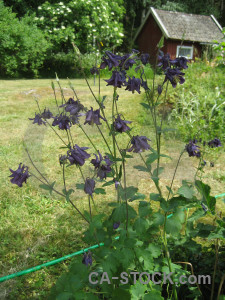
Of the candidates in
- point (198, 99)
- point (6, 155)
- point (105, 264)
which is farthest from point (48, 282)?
point (198, 99)

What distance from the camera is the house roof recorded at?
56.6ft

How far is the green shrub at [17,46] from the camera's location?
426 inches

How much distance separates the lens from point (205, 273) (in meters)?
1.65

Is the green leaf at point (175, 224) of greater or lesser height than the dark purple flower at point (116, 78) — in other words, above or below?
below

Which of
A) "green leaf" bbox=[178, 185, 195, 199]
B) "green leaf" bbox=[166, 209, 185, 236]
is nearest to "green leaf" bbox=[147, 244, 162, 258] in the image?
"green leaf" bbox=[166, 209, 185, 236]

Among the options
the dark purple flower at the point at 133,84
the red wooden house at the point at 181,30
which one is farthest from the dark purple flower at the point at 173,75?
the red wooden house at the point at 181,30

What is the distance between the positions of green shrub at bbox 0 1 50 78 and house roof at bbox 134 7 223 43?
837 centimetres

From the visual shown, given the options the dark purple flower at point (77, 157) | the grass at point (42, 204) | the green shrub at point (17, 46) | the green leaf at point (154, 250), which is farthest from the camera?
the green shrub at point (17, 46)

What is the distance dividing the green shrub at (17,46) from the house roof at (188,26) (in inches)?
329

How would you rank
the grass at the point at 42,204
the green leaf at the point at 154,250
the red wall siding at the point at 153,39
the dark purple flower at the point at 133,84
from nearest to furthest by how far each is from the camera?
the dark purple flower at the point at 133,84, the green leaf at the point at 154,250, the grass at the point at 42,204, the red wall siding at the point at 153,39

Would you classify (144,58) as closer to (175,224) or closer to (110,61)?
(110,61)

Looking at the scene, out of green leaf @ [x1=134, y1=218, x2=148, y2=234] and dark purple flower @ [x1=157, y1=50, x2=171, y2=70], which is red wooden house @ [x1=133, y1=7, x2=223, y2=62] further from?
green leaf @ [x1=134, y1=218, x2=148, y2=234]

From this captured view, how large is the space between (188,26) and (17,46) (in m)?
11.0

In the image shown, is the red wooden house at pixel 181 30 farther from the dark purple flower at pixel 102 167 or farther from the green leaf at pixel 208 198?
the dark purple flower at pixel 102 167
